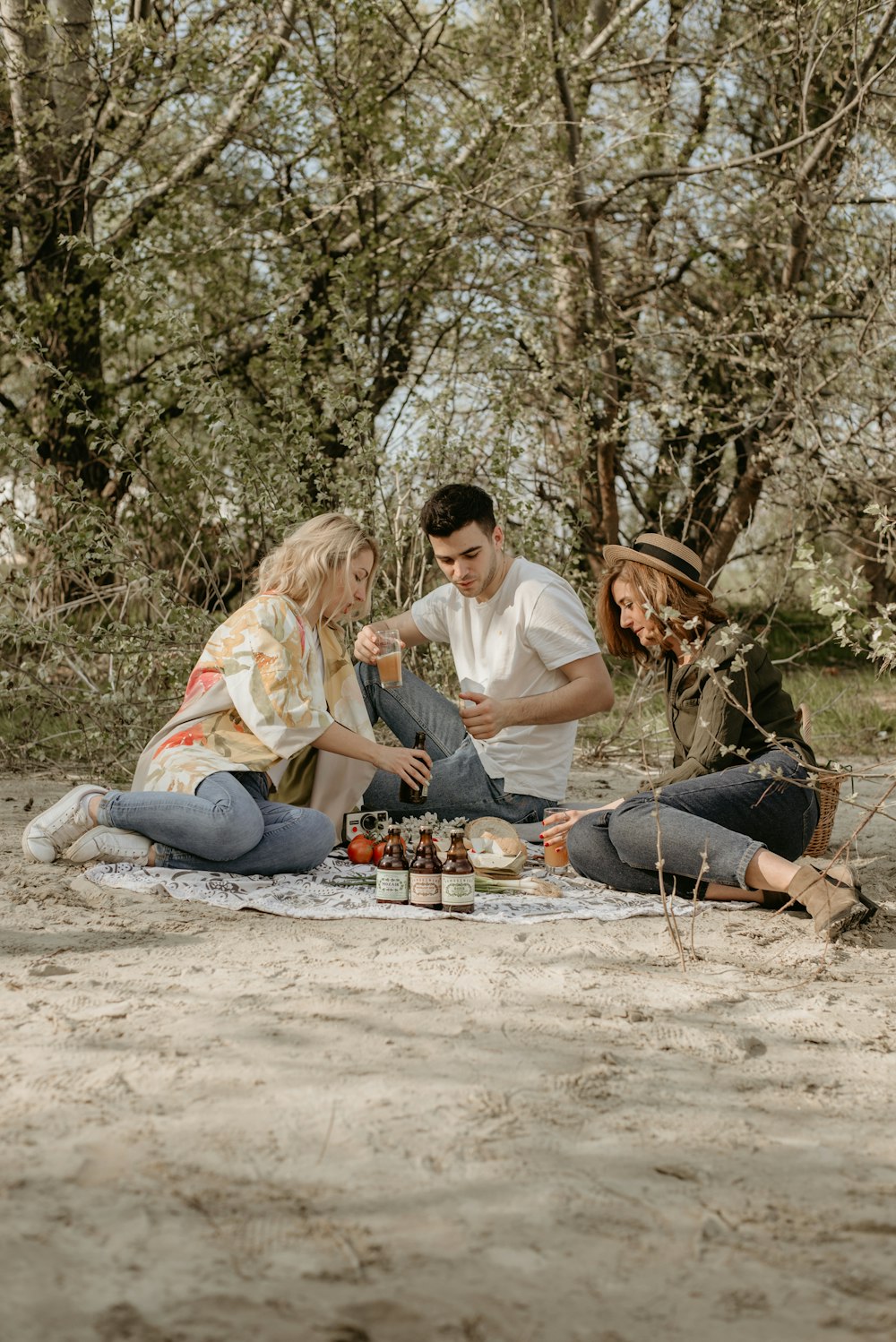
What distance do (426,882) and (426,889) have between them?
0.02 metres

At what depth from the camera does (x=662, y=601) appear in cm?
449

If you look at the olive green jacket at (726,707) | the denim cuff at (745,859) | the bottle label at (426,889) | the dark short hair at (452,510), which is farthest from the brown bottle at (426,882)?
the dark short hair at (452,510)

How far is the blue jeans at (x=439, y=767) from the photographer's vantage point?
205 inches

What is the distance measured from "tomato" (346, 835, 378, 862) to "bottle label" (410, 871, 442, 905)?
70cm

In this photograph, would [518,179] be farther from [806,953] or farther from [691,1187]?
[691,1187]

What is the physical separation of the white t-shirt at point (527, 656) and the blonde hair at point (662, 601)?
48 cm

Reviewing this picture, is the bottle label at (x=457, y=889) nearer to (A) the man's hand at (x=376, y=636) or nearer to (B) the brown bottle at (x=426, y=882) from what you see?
(B) the brown bottle at (x=426, y=882)

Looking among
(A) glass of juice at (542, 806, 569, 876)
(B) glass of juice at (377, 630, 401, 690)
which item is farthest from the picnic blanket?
(B) glass of juice at (377, 630, 401, 690)

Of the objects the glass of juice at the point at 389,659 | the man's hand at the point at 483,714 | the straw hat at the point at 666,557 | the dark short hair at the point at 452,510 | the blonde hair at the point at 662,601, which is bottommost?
the man's hand at the point at 483,714

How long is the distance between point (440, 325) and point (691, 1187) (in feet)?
26.8

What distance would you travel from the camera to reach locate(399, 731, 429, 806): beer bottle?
509 cm

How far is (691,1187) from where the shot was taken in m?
2.31

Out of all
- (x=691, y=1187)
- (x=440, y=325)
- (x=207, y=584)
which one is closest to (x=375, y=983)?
(x=691, y=1187)

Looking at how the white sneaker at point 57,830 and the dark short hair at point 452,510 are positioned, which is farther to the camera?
the dark short hair at point 452,510
